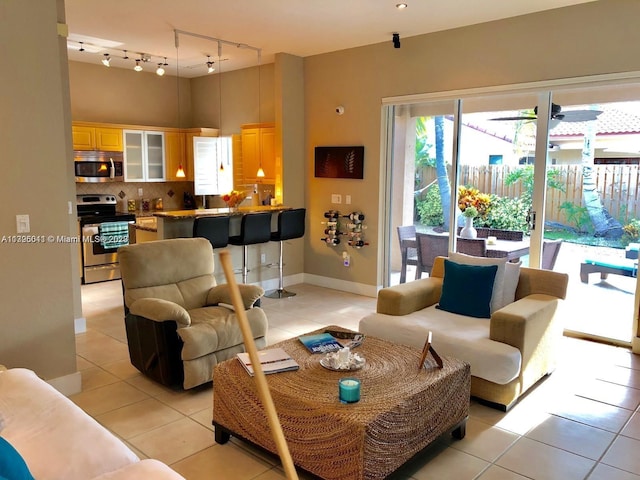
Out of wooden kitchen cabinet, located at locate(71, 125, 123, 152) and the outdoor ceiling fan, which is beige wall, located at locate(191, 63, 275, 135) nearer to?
wooden kitchen cabinet, located at locate(71, 125, 123, 152)

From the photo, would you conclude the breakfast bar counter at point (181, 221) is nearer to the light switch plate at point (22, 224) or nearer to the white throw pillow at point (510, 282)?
the light switch plate at point (22, 224)

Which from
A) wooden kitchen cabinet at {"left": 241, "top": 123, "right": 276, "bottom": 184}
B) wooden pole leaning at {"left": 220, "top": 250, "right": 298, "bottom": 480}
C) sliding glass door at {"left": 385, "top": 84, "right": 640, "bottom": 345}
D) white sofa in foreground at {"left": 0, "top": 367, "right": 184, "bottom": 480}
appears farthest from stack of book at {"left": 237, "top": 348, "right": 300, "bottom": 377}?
wooden kitchen cabinet at {"left": 241, "top": 123, "right": 276, "bottom": 184}

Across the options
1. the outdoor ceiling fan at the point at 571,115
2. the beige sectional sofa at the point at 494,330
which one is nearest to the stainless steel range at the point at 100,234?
the beige sectional sofa at the point at 494,330

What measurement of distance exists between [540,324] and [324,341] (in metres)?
1.53

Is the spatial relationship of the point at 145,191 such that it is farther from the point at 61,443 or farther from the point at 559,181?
the point at 61,443

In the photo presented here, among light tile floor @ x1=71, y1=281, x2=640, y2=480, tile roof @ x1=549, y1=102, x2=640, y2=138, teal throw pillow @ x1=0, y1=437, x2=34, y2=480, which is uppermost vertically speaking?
tile roof @ x1=549, y1=102, x2=640, y2=138

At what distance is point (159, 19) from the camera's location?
17.6ft

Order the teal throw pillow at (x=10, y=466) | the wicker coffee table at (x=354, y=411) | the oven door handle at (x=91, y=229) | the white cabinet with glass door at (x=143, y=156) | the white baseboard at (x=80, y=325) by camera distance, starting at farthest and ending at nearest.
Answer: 1. the white cabinet with glass door at (x=143, y=156)
2. the oven door handle at (x=91, y=229)
3. the white baseboard at (x=80, y=325)
4. the wicker coffee table at (x=354, y=411)
5. the teal throw pillow at (x=10, y=466)

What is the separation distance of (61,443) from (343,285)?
509 cm

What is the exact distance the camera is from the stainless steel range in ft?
23.0

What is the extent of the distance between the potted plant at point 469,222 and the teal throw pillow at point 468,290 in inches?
62.8

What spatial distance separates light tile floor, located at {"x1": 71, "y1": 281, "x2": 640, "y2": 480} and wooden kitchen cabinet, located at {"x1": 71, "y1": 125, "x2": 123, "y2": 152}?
11.9 ft

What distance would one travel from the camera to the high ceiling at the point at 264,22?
4805 millimetres

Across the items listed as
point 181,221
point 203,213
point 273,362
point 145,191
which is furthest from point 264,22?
point 145,191
